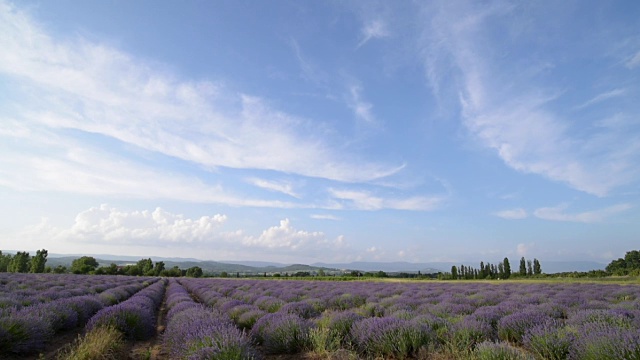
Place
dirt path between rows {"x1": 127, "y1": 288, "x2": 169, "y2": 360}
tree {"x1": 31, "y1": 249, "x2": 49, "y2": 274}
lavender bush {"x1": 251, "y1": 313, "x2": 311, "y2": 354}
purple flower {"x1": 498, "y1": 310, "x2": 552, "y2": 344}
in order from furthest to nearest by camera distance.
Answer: tree {"x1": 31, "y1": 249, "x2": 49, "y2": 274} → purple flower {"x1": 498, "y1": 310, "x2": 552, "y2": 344} → dirt path between rows {"x1": 127, "y1": 288, "x2": 169, "y2": 360} → lavender bush {"x1": 251, "y1": 313, "x2": 311, "y2": 354}

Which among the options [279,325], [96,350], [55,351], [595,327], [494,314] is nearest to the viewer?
[595,327]

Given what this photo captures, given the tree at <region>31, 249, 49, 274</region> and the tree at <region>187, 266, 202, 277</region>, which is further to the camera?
the tree at <region>187, 266, 202, 277</region>

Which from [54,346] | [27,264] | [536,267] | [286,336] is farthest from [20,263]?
[536,267]

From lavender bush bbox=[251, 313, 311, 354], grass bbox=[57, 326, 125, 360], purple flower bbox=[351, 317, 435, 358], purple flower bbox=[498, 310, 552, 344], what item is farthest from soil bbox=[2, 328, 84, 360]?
purple flower bbox=[498, 310, 552, 344]

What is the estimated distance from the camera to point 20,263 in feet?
209

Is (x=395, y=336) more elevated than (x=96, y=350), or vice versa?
(x=395, y=336)

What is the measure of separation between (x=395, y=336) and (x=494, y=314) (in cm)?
364

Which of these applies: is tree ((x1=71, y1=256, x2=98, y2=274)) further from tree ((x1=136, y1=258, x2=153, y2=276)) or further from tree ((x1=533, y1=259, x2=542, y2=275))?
tree ((x1=533, y1=259, x2=542, y2=275))

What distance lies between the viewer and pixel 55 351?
648cm

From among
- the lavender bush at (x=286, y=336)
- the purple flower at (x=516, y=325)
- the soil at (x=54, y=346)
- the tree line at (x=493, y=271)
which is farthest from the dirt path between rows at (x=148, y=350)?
the tree line at (x=493, y=271)

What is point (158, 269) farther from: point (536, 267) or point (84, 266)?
point (536, 267)

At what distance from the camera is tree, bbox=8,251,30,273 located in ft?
207

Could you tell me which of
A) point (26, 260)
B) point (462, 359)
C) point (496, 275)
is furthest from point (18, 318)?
point (26, 260)

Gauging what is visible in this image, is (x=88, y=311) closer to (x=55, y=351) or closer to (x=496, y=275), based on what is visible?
(x=55, y=351)
